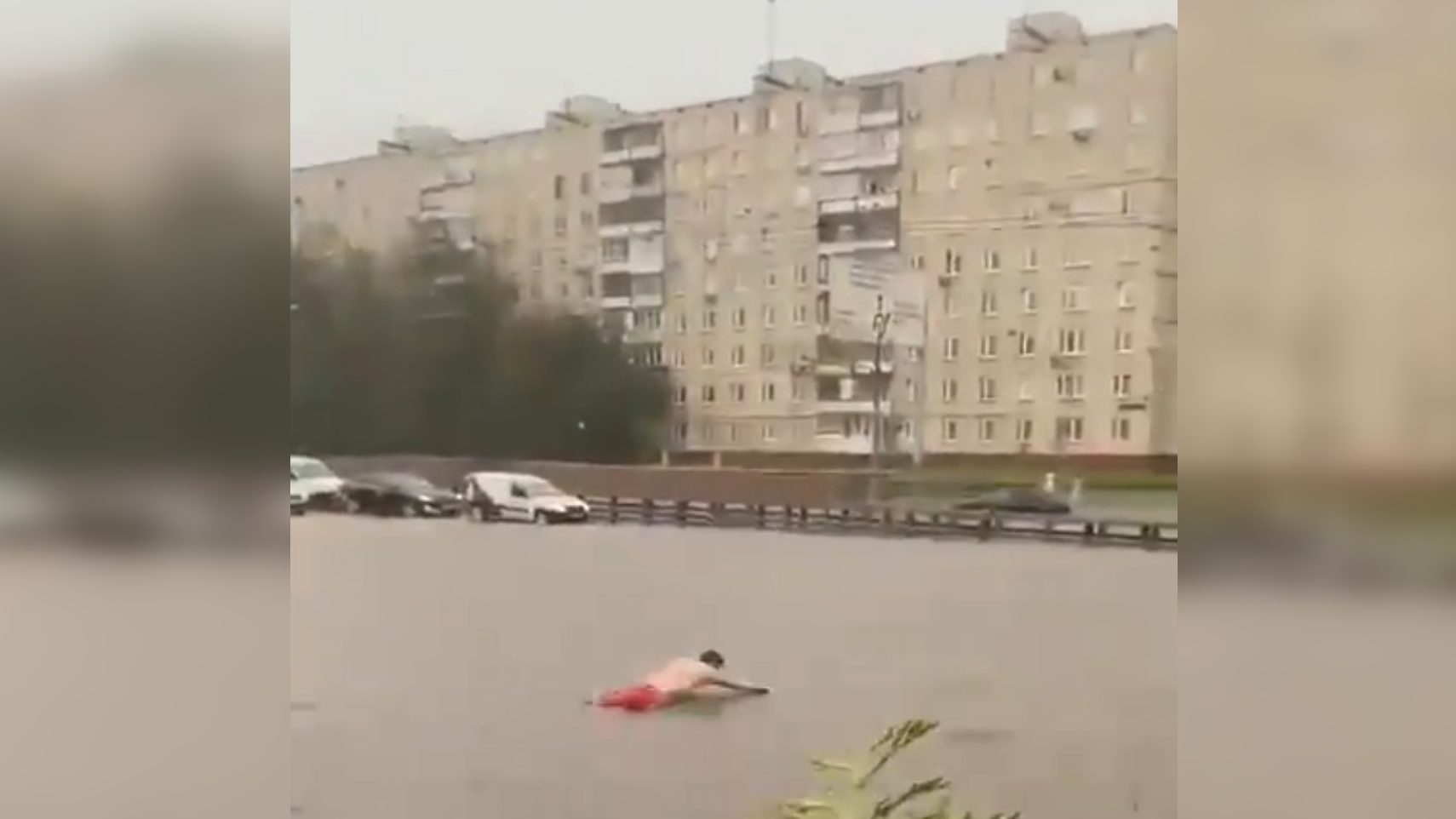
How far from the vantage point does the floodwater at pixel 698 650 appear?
3.81 feet

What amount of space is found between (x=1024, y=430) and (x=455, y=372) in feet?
1.75

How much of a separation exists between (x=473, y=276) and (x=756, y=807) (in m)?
0.55

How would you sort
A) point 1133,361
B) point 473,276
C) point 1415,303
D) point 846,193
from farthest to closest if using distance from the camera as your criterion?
point 473,276 < point 846,193 < point 1133,361 < point 1415,303

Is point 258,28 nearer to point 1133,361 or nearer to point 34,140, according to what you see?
point 34,140

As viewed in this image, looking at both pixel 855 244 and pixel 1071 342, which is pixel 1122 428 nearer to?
pixel 1071 342

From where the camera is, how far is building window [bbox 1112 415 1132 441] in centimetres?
112

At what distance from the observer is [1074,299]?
118 cm

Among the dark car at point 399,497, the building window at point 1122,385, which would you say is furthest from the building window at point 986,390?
the dark car at point 399,497

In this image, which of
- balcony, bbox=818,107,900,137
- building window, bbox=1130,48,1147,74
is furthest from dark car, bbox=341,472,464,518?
building window, bbox=1130,48,1147,74

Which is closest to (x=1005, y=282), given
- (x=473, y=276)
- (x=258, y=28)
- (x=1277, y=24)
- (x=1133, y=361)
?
(x=1133, y=361)

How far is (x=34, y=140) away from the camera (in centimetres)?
121

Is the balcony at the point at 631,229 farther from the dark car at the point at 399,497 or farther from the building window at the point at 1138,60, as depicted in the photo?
the building window at the point at 1138,60

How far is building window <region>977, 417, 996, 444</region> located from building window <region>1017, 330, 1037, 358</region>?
0.06 m

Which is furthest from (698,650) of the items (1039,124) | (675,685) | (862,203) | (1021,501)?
(1039,124)
